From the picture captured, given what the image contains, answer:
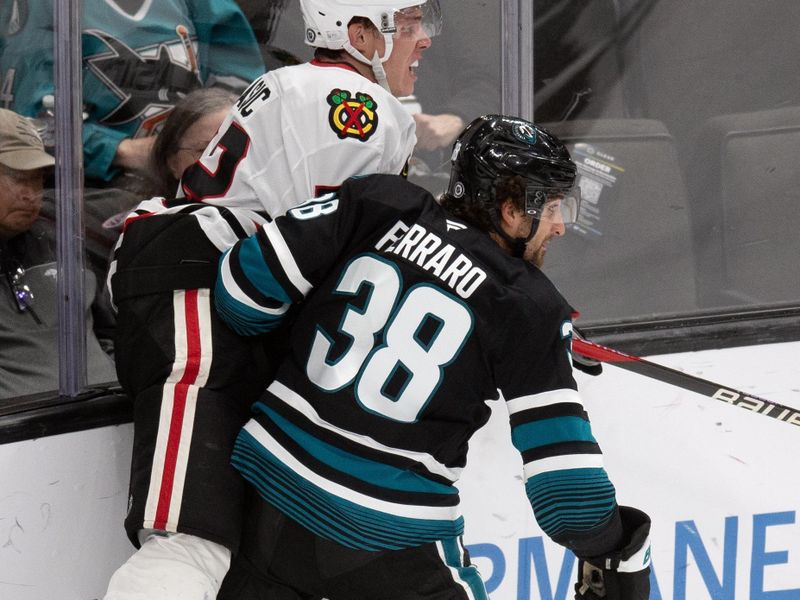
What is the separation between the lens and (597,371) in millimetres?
2373

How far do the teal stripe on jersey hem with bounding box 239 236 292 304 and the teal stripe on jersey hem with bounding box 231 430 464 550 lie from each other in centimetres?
24

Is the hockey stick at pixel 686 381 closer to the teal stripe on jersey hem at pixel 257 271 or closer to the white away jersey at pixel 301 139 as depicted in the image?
the white away jersey at pixel 301 139

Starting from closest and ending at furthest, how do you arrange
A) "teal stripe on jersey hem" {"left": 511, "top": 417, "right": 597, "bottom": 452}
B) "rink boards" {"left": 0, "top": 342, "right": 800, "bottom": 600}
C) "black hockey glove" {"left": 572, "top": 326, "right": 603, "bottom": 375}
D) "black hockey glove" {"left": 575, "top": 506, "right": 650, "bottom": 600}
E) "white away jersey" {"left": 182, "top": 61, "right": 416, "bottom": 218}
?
1. "teal stripe on jersey hem" {"left": 511, "top": 417, "right": 597, "bottom": 452}
2. "black hockey glove" {"left": 575, "top": 506, "right": 650, "bottom": 600}
3. "white away jersey" {"left": 182, "top": 61, "right": 416, "bottom": 218}
4. "black hockey glove" {"left": 572, "top": 326, "right": 603, "bottom": 375}
5. "rink boards" {"left": 0, "top": 342, "right": 800, "bottom": 600}

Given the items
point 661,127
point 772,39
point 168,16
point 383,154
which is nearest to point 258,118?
point 383,154

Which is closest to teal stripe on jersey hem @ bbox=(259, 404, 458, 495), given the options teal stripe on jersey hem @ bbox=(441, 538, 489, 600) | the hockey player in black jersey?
the hockey player in black jersey

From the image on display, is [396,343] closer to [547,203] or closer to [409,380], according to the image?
[409,380]

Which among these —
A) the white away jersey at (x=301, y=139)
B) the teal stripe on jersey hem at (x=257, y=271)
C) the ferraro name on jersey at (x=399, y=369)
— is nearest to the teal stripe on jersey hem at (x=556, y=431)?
the ferraro name on jersey at (x=399, y=369)

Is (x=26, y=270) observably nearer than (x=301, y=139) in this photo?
No

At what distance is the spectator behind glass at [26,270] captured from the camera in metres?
2.24

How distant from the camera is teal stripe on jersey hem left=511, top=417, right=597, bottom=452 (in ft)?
6.00

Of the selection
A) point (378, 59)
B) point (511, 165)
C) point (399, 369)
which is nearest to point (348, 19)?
point (378, 59)

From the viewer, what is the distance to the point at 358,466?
1.87 meters

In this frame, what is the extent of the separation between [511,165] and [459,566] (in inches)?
24.9

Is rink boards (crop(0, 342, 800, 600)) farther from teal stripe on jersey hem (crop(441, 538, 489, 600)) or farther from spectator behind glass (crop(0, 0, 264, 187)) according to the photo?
spectator behind glass (crop(0, 0, 264, 187))
